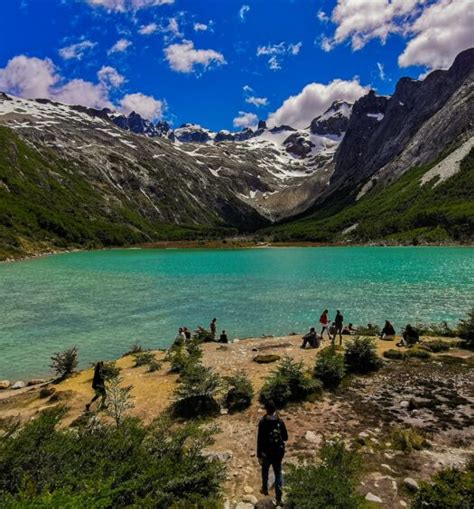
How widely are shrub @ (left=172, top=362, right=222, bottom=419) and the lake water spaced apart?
1554 cm

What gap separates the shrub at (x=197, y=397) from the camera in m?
17.9

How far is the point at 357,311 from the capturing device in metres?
44.8

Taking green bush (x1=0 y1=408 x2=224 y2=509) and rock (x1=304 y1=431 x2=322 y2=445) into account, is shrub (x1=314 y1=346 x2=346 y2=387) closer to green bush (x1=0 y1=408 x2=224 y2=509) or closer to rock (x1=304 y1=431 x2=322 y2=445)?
rock (x1=304 y1=431 x2=322 y2=445)

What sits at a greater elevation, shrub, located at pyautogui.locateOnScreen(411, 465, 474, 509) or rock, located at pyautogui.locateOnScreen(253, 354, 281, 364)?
shrub, located at pyautogui.locateOnScreen(411, 465, 474, 509)

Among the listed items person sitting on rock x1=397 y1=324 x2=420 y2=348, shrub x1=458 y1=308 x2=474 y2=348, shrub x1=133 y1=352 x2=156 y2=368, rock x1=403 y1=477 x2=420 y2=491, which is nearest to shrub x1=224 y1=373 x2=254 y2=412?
rock x1=403 y1=477 x2=420 y2=491

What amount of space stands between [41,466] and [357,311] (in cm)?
3998

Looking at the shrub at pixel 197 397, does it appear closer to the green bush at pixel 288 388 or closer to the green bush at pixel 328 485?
the green bush at pixel 288 388

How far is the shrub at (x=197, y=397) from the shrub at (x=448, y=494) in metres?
10.2

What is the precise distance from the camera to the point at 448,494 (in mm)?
8961

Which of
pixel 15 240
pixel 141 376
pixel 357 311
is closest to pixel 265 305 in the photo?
pixel 357 311

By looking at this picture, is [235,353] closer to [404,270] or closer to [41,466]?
[41,466]

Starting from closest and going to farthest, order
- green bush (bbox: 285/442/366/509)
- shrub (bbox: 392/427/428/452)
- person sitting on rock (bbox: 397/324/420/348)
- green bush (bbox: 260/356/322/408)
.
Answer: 1. green bush (bbox: 285/442/366/509)
2. shrub (bbox: 392/427/428/452)
3. green bush (bbox: 260/356/322/408)
4. person sitting on rock (bbox: 397/324/420/348)

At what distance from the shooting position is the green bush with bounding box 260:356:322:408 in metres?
18.1

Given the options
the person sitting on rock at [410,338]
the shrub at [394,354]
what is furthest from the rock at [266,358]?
the person sitting on rock at [410,338]
